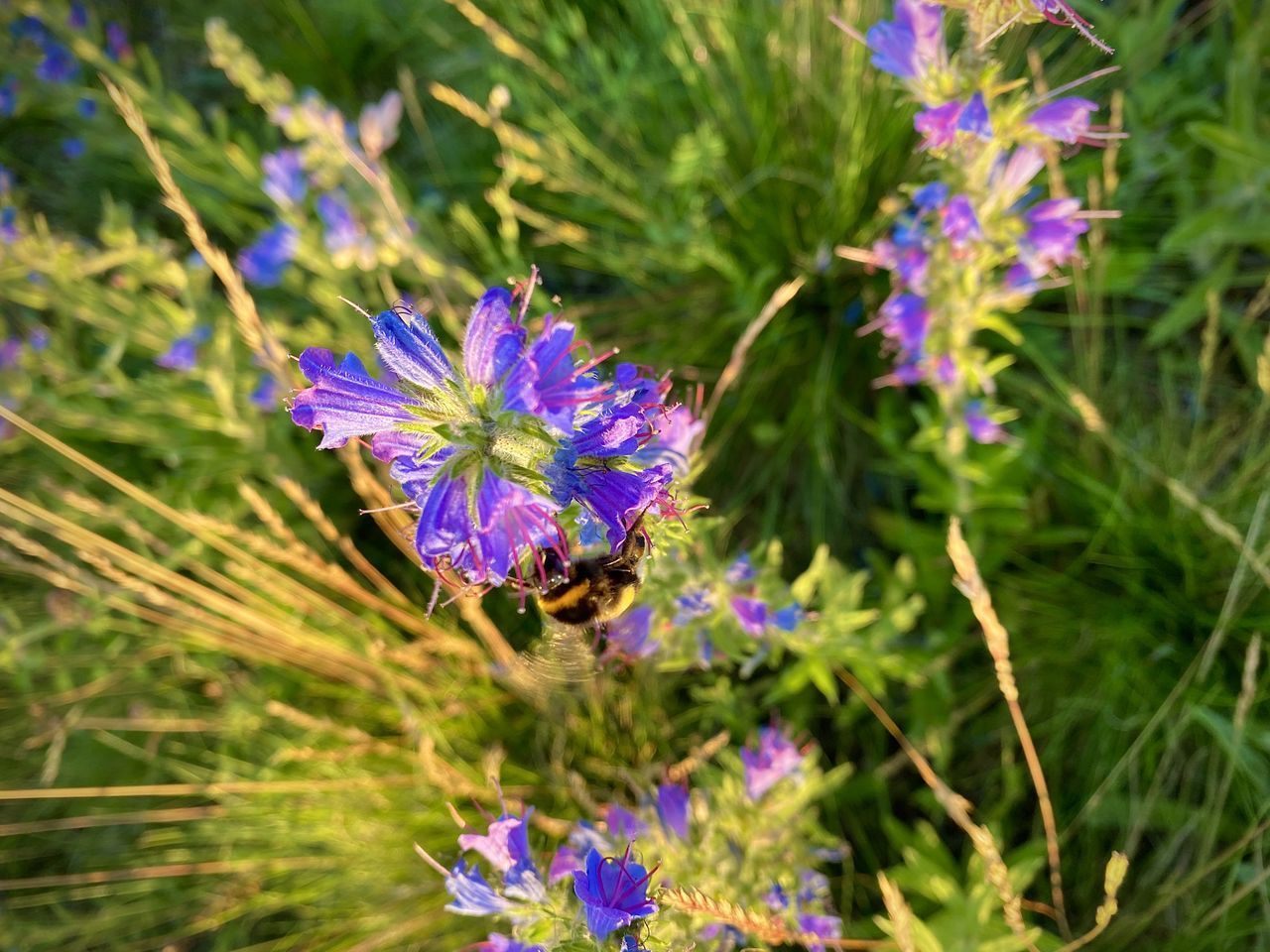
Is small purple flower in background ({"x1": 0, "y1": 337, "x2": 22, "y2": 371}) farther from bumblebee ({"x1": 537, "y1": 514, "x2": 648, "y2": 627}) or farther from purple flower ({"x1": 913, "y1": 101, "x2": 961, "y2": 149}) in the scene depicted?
purple flower ({"x1": 913, "y1": 101, "x2": 961, "y2": 149})

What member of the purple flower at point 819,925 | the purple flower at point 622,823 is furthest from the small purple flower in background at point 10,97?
the purple flower at point 819,925

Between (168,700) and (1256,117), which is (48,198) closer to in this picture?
(168,700)

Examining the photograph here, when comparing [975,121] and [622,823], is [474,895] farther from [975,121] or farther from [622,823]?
[975,121]

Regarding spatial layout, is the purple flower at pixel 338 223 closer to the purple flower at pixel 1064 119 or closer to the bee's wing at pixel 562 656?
the bee's wing at pixel 562 656

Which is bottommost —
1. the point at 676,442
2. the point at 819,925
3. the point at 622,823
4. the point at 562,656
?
the point at 819,925

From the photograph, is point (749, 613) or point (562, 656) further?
point (749, 613)

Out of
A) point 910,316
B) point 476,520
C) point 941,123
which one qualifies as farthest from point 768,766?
point 941,123
